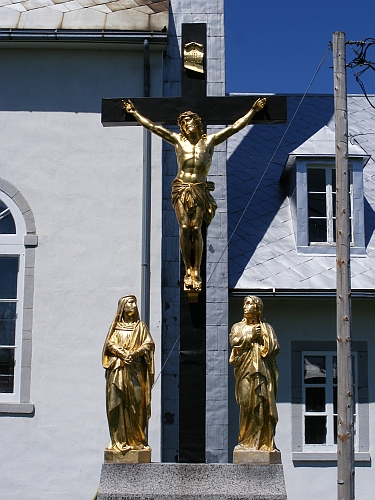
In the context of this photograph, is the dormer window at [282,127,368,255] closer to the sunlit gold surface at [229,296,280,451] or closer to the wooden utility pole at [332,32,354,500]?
the wooden utility pole at [332,32,354,500]

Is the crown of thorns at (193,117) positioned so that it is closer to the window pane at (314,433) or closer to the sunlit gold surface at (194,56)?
the sunlit gold surface at (194,56)

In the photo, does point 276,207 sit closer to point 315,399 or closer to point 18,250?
point 315,399

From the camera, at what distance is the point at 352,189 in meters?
13.4

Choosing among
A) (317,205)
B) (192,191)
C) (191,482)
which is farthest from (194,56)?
(317,205)

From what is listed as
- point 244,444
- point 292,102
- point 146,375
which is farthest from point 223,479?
point 292,102

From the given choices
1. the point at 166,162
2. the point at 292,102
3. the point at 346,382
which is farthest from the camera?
the point at 292,102

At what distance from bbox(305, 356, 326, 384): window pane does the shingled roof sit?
5.16 metres

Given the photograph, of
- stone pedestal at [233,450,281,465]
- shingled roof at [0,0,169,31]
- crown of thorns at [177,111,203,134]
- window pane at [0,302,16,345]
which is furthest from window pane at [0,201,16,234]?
stone pedestal at [233,450,281,465]

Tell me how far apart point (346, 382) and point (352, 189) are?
4945mm

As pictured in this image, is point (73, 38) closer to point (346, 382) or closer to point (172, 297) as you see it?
point (172, 297)

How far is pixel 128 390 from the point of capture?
295 inches

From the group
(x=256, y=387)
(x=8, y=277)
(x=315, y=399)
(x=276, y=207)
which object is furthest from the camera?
(x=276, y=207)

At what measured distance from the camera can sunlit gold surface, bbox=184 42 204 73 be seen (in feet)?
26.2

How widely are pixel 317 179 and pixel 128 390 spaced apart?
7.02 meters
